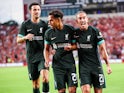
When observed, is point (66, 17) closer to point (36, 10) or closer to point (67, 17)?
point (67, 17)

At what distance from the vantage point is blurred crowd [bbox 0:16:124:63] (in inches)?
1628

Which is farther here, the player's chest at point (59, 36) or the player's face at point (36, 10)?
the player's face at point (36, 10)

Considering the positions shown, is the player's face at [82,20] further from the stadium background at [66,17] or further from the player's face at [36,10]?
the stadium background at [66,17]

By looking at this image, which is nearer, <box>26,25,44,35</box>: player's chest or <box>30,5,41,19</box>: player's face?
<box>30,5,41,19</box>: player's face

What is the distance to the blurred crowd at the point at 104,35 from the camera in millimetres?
41344

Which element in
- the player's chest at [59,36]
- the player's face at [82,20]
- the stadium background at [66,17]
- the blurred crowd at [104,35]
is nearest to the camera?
the player's face at [82,20]

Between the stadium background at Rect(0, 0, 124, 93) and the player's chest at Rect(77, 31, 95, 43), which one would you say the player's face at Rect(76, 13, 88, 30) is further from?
the stadium background at Rect(0, 0, 124, 93)

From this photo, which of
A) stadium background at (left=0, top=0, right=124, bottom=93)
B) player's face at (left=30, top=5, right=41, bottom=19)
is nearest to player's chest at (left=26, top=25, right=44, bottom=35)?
player's face at (left=30, top=5, right=41, bottom=19)

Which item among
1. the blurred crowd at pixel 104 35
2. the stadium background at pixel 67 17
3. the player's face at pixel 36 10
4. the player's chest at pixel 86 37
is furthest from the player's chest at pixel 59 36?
the stadium background at pixel 67 17

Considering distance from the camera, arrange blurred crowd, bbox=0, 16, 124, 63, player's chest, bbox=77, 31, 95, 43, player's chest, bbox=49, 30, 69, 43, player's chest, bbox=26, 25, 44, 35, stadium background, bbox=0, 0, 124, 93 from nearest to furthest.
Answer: player's chest, bbox=77, 31, 95, 43, player's chest, bbox=49, 30, 69, 43, player's chest, bbox=26, 25, 44, 35, blurred crowd, bbox=0, 16, 124, 63, stadium background, bbox=0, 0, 124, 93

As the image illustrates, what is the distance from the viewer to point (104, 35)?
147ft

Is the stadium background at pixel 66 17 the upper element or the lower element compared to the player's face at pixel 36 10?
lower

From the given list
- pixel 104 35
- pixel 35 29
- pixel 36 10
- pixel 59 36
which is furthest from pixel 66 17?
pixel 59 36

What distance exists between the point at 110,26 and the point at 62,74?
36.2 m
